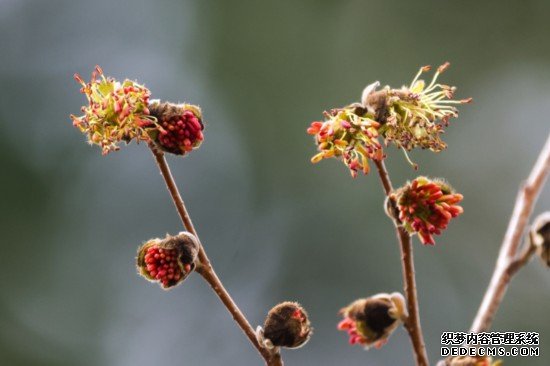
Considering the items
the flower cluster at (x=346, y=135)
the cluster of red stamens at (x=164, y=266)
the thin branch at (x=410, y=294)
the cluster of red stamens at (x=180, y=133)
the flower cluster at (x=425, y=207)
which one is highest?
the cluster of red stamens at (x=180, y=133)

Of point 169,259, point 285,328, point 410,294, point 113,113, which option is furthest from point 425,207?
point 113,113

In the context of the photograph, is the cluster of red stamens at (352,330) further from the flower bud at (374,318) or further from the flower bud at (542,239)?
the flower bud at (542,239)

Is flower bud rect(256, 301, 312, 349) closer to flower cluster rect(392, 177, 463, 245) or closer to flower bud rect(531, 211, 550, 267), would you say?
flower cluster rect(392, 177, 463, 245)

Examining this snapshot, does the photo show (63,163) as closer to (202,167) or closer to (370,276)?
(202,167)

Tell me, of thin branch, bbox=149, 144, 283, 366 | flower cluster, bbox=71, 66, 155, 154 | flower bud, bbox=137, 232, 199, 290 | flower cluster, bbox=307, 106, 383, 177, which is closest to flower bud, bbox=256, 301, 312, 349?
thin branch, bbox=149, 144, 283, 366

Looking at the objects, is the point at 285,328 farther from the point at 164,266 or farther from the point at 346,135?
the point at 346,135

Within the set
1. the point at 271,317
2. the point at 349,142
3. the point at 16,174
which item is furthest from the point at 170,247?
the point at 16,174

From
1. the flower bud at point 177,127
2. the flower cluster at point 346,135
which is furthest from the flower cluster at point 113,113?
the flower cluster at point 346,135
